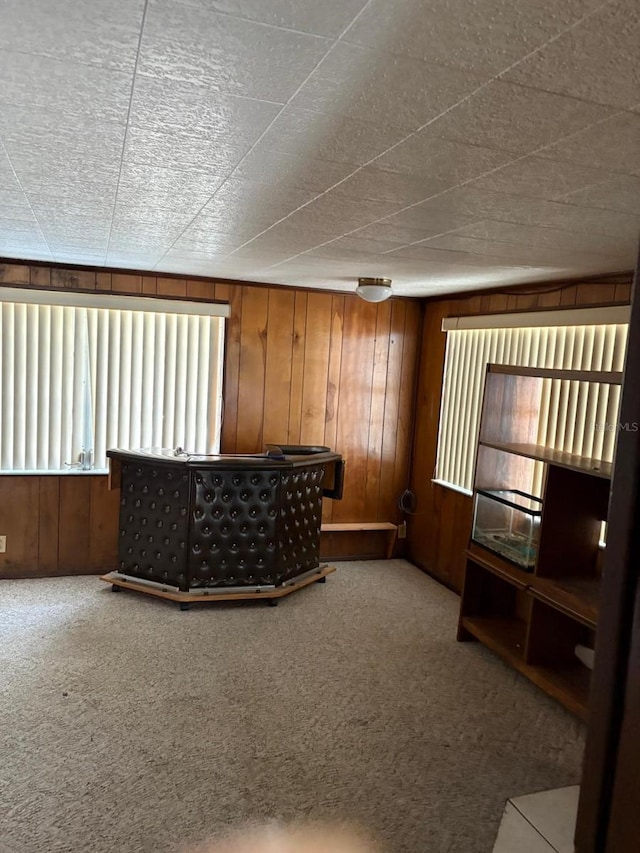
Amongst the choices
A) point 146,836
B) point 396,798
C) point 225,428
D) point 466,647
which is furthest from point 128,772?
point 225,428

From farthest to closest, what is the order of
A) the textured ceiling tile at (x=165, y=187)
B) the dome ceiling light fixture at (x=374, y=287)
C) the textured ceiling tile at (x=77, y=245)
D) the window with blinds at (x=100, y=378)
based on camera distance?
the window with blinds at (x=100, y=378) < the dome ceiling light fixture at (x=374, y=287) < the textured ceiling tile at (x=77, y=245) < the textured ceiling tile at (x=165, y=187)

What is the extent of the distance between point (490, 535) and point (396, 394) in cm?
184

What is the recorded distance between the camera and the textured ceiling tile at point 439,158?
5.25ft

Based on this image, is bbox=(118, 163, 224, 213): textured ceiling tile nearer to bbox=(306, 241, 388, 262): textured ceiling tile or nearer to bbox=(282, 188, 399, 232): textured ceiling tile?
bbox=(282, 188, 399, 232): textured ceiling tile

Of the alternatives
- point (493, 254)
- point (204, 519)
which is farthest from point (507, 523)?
point (204, 519)

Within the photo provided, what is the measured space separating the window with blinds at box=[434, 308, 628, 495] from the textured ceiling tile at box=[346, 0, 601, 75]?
2401 millimetres

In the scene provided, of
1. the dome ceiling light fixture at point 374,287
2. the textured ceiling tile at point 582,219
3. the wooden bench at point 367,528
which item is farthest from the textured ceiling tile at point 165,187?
the wooden bench at point 367,528

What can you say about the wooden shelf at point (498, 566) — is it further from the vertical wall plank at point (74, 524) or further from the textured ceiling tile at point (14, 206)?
the textured ceiling tile at point (14, 206)

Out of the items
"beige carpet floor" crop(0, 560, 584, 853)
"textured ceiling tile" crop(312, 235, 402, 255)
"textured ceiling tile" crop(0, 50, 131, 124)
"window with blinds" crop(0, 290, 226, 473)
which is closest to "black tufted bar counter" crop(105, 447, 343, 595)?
"beige carpet floor" crop(0, 560, 584, 853)

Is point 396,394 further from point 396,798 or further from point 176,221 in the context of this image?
point 396,798

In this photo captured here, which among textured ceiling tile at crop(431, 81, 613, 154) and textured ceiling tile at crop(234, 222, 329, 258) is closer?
textured ceiling tile at crop(431, 81, 613, 154)

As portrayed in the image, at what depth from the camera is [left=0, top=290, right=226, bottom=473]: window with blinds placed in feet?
14.9

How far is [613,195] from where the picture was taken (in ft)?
6.36

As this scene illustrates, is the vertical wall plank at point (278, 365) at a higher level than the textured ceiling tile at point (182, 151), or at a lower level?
lower
